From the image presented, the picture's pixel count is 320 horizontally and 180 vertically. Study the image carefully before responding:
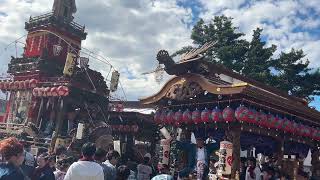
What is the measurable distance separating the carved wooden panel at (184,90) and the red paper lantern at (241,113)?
1612 millimetres

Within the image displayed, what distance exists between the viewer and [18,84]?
2997 cm

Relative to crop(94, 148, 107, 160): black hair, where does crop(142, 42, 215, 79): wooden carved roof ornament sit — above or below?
above

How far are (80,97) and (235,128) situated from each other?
18.6 metres

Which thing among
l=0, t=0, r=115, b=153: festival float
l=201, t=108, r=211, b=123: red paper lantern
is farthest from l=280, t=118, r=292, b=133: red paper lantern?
l=0, t=0, r=115, b=153: festival float

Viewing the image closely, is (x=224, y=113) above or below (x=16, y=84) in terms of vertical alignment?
below

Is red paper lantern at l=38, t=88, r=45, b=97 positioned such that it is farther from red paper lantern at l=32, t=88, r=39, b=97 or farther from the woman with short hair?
the woman with short hair

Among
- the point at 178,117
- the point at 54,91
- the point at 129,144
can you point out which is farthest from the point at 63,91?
the point at 178,117

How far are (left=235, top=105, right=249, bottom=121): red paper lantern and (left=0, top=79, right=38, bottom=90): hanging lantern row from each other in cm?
2159

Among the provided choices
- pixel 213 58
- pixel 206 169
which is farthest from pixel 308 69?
pixel 206 169

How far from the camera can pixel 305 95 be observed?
92.5 ft

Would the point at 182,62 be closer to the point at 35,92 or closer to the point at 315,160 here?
the point at 315,160

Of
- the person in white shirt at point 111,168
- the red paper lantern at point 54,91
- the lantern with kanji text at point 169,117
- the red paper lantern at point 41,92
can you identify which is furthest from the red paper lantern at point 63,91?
the person in white shirt at point 111,168

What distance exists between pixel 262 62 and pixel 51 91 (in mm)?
17417

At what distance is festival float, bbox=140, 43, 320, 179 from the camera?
1102 centimetres
